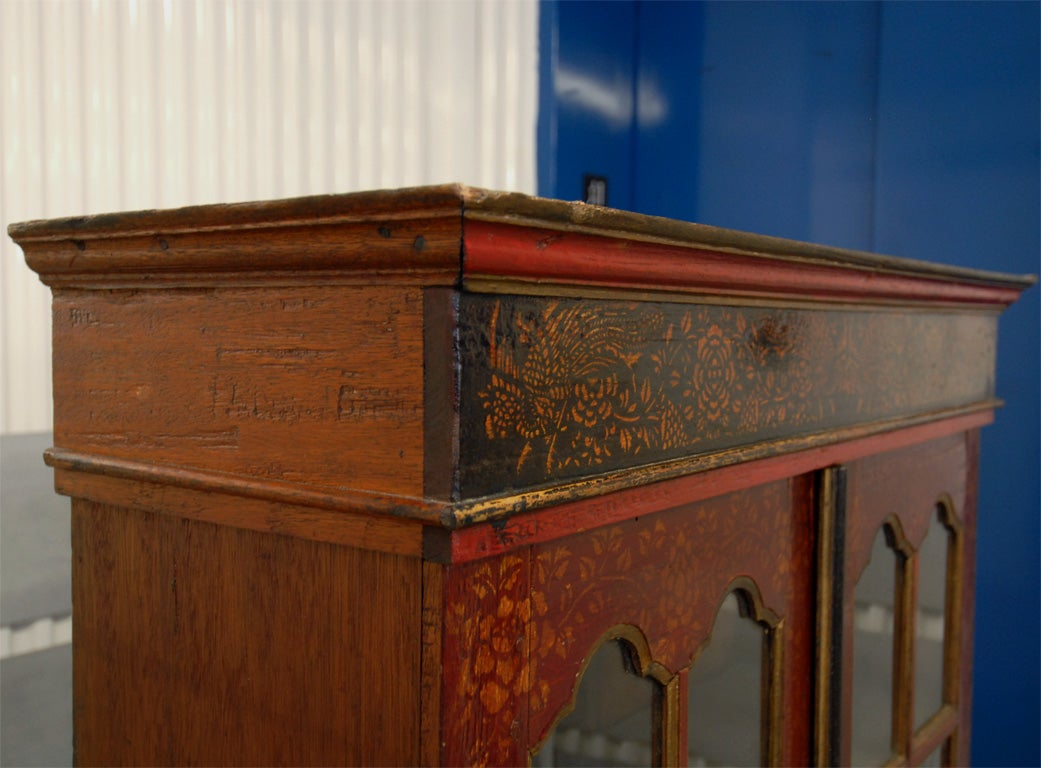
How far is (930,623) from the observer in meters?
1.71

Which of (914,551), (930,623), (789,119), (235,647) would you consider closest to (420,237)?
(235,647)

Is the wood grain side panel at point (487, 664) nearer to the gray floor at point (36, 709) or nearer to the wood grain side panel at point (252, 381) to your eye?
the wood grain side panel at point (252, 381)

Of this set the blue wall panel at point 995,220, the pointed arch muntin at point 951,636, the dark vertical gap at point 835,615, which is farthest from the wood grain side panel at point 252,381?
the blue wall panel at point 995,220

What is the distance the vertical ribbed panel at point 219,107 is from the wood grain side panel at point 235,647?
2.10ft

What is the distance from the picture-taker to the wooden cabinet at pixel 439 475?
2.33ft

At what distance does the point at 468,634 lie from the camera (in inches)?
28.5

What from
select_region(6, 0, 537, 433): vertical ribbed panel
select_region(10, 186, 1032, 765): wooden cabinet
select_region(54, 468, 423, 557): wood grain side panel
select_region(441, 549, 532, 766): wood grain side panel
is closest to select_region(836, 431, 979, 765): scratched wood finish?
select_region(10, 186, 1032, 765): wooden cabinet

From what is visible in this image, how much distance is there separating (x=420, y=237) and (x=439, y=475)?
17 centimetres

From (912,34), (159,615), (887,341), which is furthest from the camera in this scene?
(912,34)

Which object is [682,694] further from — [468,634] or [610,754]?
[468,634]

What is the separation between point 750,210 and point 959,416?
1.11m

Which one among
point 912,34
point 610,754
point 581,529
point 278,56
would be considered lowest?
point 610,754

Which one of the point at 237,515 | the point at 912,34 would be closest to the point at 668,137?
the point at 912,34

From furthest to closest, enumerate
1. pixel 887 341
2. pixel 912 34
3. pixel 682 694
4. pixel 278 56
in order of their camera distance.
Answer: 1. pixel 912 34
2. pixel 278 56
3. pixel 887 341
4. pixel 682 694
